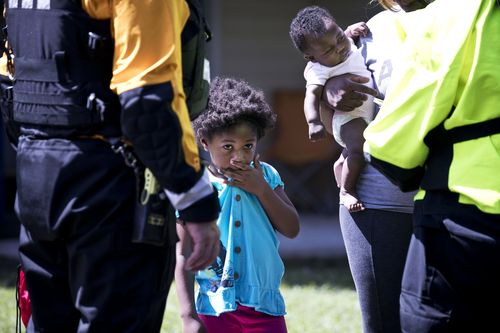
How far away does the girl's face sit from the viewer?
3727 mm

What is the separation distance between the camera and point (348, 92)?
3.60m

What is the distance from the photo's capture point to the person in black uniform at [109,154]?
2.71m

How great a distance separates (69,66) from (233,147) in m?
1.07

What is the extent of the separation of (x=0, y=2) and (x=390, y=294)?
73.5 inches

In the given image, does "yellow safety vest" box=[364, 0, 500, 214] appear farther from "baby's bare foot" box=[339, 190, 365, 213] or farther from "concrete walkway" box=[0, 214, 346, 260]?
"concrete walkway" box=[0, 214, 346, 260]

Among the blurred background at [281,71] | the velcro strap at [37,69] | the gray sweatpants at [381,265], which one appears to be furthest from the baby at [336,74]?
the blurred background at [281,71]

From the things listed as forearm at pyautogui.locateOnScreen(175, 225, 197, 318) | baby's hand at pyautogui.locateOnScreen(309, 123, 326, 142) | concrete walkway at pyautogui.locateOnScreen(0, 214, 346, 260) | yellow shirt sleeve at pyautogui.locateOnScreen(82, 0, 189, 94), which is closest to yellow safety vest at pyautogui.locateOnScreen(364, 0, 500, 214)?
yellow shirt sleeve at pyautogui.locateOnScreen(82, 0, 189, 94)

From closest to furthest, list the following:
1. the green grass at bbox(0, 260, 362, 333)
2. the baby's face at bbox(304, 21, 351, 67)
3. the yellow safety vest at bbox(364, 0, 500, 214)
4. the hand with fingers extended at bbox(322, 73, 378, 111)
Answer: the yellow safety vest at bbox(364, 0, 500, 214)
the hand with fingers extended at bbox(322, 73, 378, 111)
the baby's face at bbox(304, 21, 351, 67)
the green grass at bbox(0, 260, 362, 333)

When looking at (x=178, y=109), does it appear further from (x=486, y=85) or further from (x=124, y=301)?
(x=486, y=85)

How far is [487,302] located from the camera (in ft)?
8.76

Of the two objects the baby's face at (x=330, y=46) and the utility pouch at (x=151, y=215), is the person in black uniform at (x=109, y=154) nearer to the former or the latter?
the utility pouch at (x=151, y=215)

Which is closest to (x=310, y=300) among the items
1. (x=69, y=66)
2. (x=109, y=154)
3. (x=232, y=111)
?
(x=232, y=111)

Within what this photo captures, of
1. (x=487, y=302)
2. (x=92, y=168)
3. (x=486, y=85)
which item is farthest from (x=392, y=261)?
(x=92, y=168)

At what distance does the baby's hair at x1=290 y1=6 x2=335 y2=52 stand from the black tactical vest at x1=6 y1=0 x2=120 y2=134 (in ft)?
3.68
